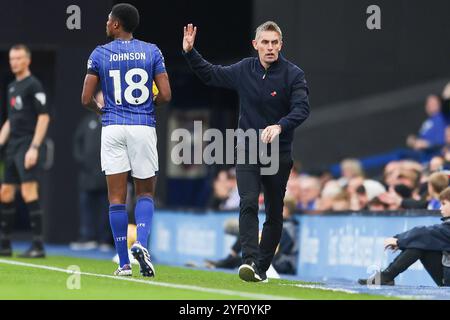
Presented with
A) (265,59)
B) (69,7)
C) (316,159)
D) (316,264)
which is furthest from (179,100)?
(265,59)

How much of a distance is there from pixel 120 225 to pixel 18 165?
4571 mm

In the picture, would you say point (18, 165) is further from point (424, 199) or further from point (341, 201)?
point (424, 199)

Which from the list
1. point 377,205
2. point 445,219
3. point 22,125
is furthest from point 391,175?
point 22,125

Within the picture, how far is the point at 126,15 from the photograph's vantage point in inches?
419

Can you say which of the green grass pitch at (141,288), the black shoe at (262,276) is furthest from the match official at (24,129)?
the black shoe at (262,276)

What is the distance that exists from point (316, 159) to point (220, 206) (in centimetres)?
422

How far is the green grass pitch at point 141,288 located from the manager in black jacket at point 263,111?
1.24 feet

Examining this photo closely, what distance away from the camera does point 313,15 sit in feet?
71.6

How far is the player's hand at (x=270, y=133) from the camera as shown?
10383 millimetres

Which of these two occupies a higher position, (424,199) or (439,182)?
(439,182)

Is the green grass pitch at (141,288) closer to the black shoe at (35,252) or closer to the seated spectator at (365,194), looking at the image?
the black shoe at (35,252)

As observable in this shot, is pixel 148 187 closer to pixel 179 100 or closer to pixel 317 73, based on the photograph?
pixel 317 73

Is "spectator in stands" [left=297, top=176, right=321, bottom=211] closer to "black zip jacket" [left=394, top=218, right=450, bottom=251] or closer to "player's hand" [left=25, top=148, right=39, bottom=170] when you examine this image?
"player's hand" [left=25, top=148, right=39, bottom=170]

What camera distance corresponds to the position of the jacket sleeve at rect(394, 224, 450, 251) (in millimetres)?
11695
